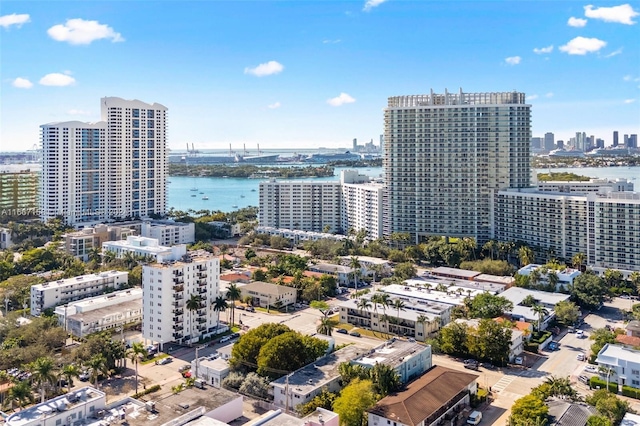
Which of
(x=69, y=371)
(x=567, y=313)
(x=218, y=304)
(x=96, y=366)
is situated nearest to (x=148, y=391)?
(x=96, y=366)

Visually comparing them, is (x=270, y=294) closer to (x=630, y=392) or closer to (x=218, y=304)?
(x=218, y=304)

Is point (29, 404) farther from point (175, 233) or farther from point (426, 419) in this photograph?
point (175, 233)

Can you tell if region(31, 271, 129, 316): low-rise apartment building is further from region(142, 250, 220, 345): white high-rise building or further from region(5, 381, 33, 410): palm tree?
region(5, 381, 33, 410): palm tree

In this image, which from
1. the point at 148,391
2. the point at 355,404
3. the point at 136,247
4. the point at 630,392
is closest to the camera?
the point at 355,404

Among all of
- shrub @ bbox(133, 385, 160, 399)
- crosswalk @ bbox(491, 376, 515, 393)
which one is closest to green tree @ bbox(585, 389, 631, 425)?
crosswalk @ bbox(491, 376, 515, 393)

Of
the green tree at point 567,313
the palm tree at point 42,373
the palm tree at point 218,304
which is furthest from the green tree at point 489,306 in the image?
the palm tree at point 42,373
